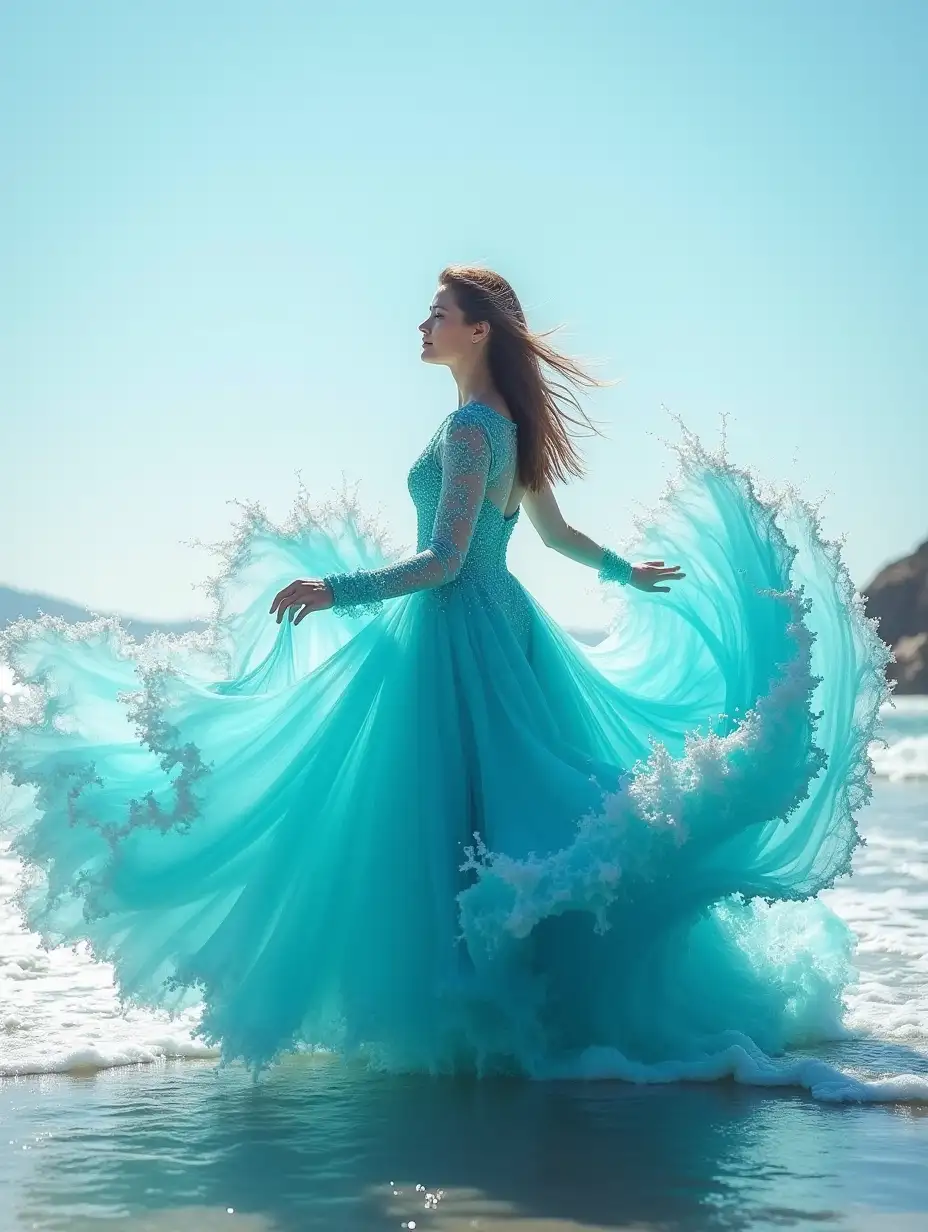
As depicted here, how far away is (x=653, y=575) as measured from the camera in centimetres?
564

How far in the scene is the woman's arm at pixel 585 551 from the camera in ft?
18.2

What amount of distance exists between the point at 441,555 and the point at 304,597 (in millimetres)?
525

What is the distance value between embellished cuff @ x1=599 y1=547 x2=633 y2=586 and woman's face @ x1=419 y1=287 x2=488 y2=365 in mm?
963

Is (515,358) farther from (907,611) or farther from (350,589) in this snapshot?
(907,611)

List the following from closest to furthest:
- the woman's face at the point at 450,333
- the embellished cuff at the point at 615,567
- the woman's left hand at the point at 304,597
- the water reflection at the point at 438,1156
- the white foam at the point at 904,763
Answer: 1. the water reflection at the point at 438,1156
2. the woman's left hand at the point at 304,597
3. the woman's face at the point at 450,333
4. the embellished cuff at the point at 615,567
5. the white foam at the point at 904,763

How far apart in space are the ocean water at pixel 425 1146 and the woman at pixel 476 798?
248 millimetres

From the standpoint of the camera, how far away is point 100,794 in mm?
4535

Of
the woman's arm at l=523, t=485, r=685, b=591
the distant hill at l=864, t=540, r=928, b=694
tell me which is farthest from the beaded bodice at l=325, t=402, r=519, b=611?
the distant hill at l=864, t=540, r=928, b=694

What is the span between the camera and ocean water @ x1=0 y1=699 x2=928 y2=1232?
11.0ft

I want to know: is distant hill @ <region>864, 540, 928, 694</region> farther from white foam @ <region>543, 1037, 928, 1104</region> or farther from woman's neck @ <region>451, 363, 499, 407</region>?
white foam @ <region>543, 1037, 928, 1104</region>

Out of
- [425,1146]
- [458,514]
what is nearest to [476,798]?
[458,514]

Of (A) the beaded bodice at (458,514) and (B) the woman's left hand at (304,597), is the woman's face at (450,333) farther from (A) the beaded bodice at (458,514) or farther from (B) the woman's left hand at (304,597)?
(B) the woman's left hand at (304,597)

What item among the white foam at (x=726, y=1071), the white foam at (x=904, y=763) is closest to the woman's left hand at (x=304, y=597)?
the white foam at (x=726, y=1071)

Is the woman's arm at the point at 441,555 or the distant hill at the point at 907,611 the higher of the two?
the distant hill at the point at 907,611
